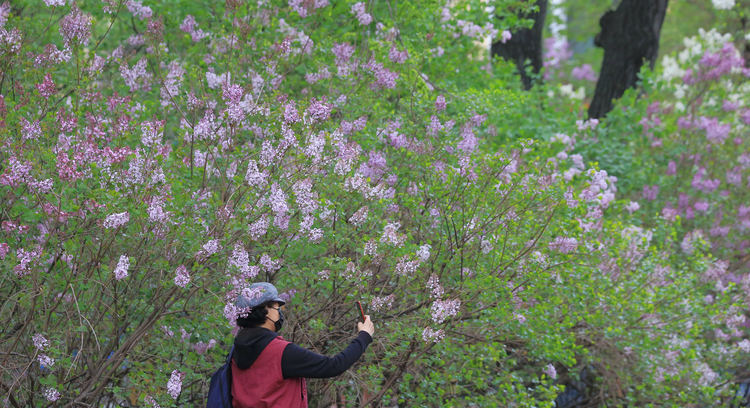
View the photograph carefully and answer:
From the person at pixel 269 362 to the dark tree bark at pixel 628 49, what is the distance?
28.6 feet

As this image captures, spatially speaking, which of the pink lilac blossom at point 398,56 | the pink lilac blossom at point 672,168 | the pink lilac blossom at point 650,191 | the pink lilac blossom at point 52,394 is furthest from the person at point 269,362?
the pink lilac blossom at point 672,168

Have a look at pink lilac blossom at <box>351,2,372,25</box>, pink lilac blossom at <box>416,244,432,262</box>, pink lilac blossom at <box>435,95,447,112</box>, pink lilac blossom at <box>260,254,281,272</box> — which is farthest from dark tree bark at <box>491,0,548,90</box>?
pink lilac blossom at <box>260,254,281,272</box>

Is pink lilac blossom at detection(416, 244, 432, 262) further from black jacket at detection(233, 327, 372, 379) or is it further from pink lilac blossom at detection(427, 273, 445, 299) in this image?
black jacket at detection(233, 327, 372, 379)

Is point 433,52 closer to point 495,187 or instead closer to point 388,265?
point 495,187

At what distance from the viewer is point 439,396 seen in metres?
4.85

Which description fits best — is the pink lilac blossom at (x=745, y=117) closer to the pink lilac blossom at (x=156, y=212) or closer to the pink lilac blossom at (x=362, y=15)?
the pink lilac blossom at (x=362, y=15)

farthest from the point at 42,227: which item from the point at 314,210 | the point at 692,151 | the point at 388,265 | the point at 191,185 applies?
the point at 692,151

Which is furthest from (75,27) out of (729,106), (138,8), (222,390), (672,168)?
(729,106)

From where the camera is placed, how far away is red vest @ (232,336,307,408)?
10.7 feet

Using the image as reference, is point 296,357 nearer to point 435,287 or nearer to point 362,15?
point 435,287

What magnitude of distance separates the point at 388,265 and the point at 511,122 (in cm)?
461

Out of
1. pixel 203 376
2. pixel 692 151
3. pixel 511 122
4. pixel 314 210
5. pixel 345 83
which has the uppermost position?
pixel 692 151

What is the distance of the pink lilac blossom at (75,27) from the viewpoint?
428 centimetres

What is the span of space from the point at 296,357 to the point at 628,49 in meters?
9.53
